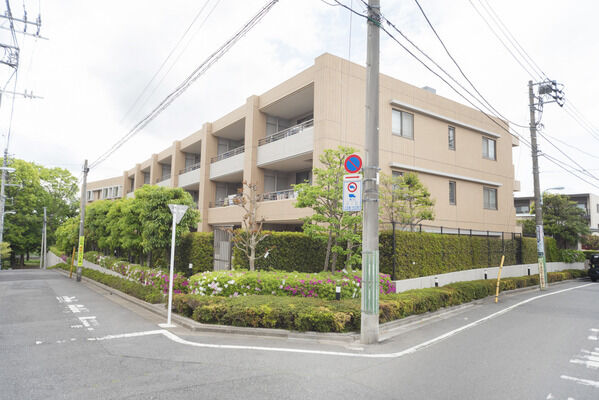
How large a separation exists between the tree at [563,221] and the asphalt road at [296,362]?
22.6 m

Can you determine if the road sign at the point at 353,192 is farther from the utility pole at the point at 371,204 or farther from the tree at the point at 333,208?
the tree at the point at 333,208

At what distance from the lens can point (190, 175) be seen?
92.3 ft

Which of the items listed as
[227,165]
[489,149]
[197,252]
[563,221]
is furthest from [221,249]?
[563,221]

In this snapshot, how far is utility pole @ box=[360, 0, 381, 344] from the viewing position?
7.54 meters

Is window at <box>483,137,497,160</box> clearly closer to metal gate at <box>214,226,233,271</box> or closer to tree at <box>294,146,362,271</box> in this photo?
tree at <box>294,146,362,271</box>

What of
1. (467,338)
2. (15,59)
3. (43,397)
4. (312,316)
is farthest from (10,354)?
(15,59)

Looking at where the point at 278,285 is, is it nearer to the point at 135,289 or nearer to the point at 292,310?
the point at 292,310

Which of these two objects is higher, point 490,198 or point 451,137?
point 451,137

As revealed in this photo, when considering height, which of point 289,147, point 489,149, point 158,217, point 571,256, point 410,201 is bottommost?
point 571,256

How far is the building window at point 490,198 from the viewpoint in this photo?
22844 mm

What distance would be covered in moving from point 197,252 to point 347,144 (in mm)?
8351

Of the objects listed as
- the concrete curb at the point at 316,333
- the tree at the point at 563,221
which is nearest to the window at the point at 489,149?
the tree at the point at 563,221

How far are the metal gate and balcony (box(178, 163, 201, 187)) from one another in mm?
11890

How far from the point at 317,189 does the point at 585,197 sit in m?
52.3
